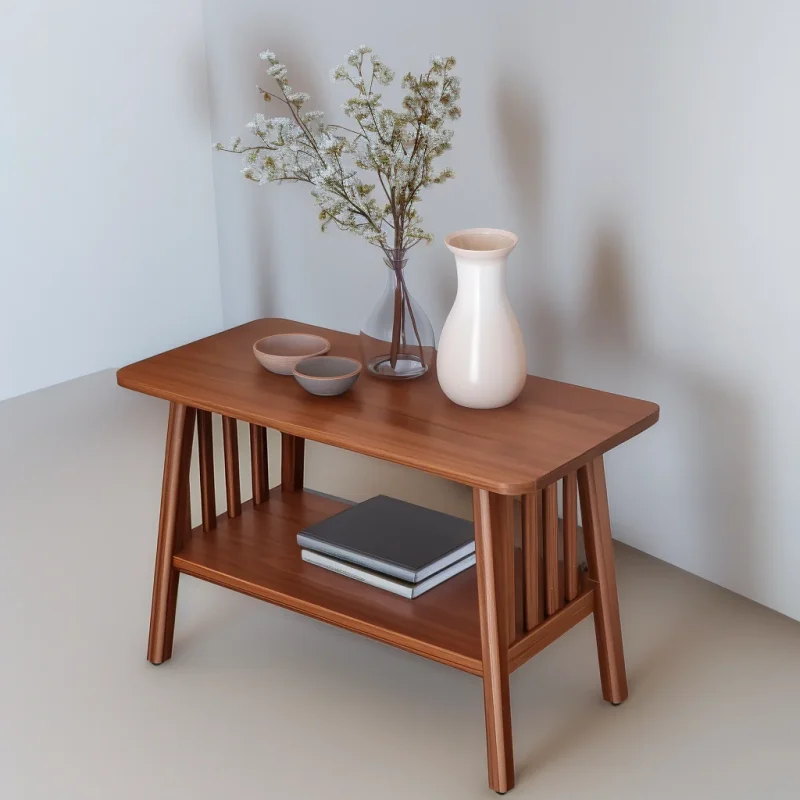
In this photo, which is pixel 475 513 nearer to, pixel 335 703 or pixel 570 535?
pixel 570 535

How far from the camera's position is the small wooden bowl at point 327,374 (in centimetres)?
191

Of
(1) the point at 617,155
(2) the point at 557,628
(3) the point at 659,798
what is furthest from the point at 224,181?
(3) the point at 659,798

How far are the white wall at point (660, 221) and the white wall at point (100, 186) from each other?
1041 millimetres

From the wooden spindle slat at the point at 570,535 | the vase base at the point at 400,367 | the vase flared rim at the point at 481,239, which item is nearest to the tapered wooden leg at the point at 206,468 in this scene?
the vase base at the point at 400,367

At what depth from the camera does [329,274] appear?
334 cm

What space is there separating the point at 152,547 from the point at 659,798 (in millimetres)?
1403

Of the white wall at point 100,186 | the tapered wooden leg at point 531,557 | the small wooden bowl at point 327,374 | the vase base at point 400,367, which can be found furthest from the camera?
the white wall at point 100,186

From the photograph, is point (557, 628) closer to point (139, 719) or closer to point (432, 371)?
point (432, 371)

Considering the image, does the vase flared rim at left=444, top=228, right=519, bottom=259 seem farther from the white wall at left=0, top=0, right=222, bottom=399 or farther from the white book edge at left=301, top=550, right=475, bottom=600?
the white wall at left=0, top=0, right=222, bottom=399

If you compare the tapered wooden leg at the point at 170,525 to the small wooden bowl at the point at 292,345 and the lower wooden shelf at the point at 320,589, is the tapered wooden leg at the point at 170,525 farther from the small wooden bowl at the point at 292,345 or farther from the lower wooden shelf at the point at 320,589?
the small wooden bowl at the point at 292,345

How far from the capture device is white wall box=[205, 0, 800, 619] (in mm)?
2055

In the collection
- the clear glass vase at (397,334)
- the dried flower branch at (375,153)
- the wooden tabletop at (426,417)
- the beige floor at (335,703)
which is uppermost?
the dried flower branch at (375,153)

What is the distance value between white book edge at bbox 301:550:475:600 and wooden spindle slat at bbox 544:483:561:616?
226mm

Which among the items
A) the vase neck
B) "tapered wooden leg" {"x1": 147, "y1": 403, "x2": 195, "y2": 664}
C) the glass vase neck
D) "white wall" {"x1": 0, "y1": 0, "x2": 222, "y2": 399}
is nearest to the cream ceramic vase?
the vase neck
